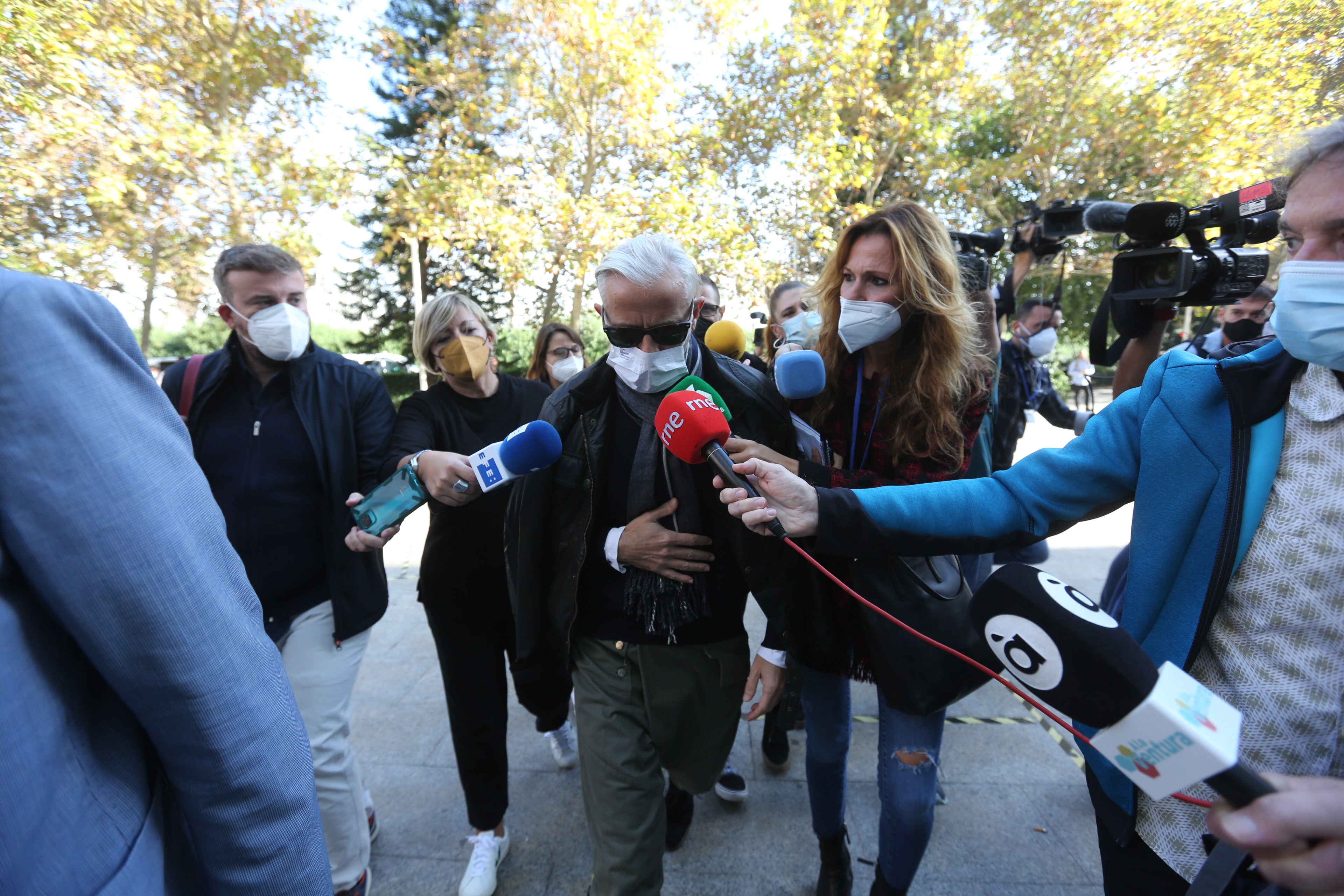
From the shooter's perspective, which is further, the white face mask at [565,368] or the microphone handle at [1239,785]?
the white face mask at [565,368]

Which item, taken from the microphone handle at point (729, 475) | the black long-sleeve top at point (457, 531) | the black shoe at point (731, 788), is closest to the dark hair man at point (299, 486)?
the black long-sleeve top at point (457, 531)

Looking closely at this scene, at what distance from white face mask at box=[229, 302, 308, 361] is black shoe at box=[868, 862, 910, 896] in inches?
104

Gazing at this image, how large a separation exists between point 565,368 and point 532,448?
7.27ft

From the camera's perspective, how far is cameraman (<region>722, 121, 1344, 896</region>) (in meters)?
1.08

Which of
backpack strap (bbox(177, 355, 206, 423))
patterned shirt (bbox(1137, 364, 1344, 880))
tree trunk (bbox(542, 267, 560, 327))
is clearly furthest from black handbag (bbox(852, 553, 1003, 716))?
tree trunk (bbox(542, 267, 560, 327))

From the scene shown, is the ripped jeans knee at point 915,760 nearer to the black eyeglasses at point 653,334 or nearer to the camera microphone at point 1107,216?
the black eyeglasses at point 653,334

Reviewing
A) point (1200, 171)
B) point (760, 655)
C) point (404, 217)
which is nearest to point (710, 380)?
point (760, 655)

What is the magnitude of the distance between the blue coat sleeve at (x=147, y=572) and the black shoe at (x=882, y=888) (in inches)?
71.8

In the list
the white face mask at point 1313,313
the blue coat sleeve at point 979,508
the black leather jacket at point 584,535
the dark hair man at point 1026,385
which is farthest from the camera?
the dark hair man at point 1026,385

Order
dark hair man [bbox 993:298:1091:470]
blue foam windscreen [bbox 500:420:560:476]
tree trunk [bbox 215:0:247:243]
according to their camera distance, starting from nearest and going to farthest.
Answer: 1. blue foam windscreen [bbox 500:420:560:476]
2. dark hair man [bbox 993:298:1091:470]
3. tree trunk [bbox 215:0:247:243]

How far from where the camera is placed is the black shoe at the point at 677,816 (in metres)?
2.69

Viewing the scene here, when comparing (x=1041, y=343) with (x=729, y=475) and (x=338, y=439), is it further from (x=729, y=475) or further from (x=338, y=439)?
(x=338, y=439)

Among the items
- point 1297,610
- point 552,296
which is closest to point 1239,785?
point 1297,610

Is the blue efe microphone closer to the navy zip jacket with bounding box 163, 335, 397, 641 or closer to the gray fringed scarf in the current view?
the gray fringed scarf
